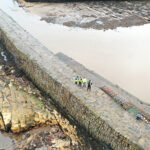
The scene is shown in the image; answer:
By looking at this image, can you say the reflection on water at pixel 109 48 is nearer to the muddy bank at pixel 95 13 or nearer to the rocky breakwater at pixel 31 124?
the muddy bank at pixel 95 13

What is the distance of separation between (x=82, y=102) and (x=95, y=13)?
14.8 meters

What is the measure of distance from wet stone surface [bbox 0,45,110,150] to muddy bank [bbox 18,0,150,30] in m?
10.3

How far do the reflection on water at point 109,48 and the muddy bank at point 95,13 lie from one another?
1060mm

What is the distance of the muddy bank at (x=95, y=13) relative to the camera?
17.4 m

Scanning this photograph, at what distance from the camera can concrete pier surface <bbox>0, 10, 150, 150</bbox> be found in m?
5.71

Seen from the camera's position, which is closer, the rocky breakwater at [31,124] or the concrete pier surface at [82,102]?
the concrete pier surface at [82,102]

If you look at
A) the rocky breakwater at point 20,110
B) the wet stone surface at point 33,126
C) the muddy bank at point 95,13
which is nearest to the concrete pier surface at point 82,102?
the wet stone surface at point 33,126

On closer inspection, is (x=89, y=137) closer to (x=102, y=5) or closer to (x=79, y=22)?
(x=79, y=22)

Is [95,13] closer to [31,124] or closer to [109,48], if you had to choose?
[109,48]

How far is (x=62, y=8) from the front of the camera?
67.9ft

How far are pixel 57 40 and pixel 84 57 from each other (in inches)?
133

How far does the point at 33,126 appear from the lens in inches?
310

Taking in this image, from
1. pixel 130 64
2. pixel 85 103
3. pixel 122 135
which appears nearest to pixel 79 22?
pixel 130 64

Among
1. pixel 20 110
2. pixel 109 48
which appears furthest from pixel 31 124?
pixel 109 48
